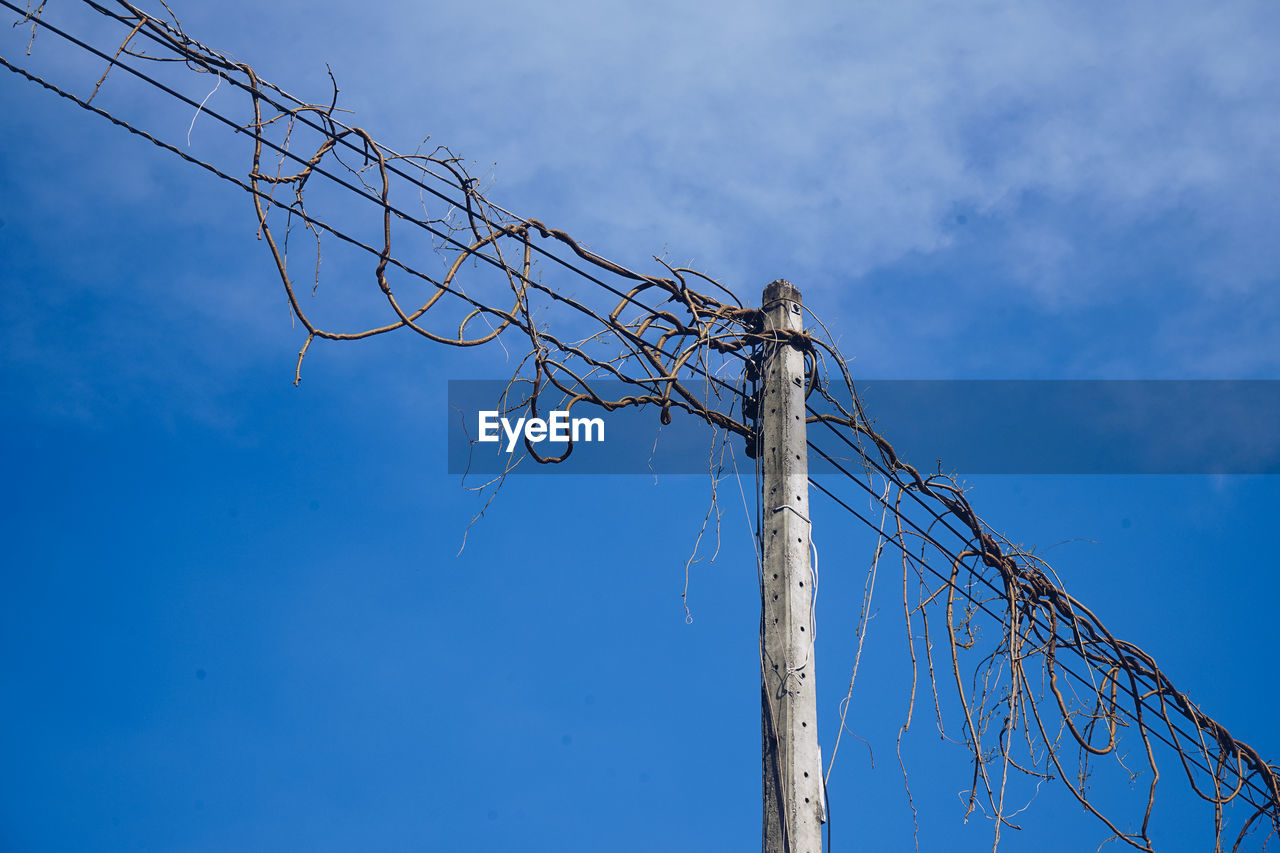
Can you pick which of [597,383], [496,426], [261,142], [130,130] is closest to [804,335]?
[597,383]

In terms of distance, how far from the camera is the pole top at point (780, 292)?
5.07m

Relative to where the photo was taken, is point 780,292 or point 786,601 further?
point 780,292

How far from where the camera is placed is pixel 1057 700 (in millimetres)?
5941

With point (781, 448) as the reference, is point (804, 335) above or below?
above

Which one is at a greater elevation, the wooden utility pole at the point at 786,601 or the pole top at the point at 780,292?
Result: the pole top at the point at 780,292

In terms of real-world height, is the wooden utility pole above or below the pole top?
below

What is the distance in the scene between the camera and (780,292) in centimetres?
508

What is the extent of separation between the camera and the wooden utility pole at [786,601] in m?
4.08

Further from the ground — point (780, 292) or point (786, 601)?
point (780, 292)

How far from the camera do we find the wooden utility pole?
4082 millimetres

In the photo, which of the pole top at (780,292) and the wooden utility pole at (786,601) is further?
the pole top at (780,292)

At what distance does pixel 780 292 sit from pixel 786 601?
1577 mm

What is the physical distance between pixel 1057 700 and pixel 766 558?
99.4 inches

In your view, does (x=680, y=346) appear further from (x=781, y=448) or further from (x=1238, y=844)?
(x=1238, y=844)
